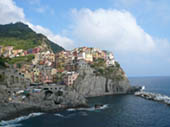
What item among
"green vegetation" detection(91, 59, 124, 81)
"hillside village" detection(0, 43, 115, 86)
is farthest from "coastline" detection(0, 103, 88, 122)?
"green vegetation" detection(91, 59, 124, 81)

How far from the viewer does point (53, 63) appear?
123000 millimetres

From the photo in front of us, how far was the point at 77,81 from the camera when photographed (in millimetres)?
96750

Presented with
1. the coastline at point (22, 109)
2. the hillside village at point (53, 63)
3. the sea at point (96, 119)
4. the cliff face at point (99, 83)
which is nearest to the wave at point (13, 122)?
the sea at point (96, 119)

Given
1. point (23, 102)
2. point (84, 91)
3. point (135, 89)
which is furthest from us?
point (135, 89)

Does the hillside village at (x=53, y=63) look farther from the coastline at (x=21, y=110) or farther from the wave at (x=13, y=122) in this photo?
the wave at (x=13, y=122)

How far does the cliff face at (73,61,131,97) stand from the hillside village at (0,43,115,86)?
5.07 metres

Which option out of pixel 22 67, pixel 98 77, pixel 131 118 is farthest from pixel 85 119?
pixel 22 67

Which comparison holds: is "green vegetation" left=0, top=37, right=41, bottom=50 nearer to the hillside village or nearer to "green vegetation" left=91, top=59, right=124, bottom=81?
the hillside village

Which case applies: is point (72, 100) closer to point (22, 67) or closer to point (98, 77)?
point (98, 77)

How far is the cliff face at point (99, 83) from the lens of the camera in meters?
96.2

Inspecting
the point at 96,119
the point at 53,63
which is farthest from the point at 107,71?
the point at 96,119

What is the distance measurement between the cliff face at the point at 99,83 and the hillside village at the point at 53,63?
507 centimetres

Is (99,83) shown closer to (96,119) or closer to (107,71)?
(107,71)

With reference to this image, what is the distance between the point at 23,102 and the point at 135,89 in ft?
263
